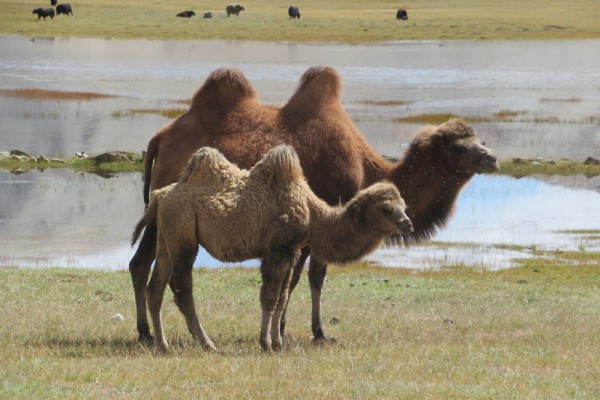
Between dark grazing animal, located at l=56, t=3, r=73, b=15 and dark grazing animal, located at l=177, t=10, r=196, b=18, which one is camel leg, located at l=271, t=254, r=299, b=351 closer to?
dark grazing animal, located at l=56, t=3, r=73, b=15

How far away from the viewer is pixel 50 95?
4253cm

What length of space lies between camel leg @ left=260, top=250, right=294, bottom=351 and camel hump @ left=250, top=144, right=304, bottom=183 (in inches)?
25.1

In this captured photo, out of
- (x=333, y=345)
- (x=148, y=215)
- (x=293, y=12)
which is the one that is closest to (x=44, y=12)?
(x=293, y=12)

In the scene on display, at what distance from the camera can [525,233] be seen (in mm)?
21312

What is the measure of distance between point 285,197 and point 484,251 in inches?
401

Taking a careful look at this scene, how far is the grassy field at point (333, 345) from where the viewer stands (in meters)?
7.86

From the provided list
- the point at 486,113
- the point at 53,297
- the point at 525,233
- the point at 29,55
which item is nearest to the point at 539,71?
the point at 486,113

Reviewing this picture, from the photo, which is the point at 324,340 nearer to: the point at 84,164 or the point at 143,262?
the point at 143,262

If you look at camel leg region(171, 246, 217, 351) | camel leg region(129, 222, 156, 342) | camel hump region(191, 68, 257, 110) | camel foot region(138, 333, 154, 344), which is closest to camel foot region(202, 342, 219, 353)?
camel leg region(171, 246, 217, 351)

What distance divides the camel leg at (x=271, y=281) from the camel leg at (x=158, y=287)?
0.89 metres

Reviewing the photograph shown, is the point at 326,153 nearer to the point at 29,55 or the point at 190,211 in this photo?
the point at 190,211

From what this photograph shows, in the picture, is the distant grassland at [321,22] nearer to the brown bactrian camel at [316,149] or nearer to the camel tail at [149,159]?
the brown bactrian camel at [316,149]

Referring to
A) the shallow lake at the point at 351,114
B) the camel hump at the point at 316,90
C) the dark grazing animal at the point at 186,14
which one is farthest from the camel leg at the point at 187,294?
the dark grazing animal at the point at 186,14

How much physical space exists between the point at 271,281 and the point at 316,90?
9.86ft
